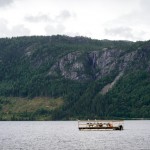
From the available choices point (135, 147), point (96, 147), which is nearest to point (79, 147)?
point (96, 147)

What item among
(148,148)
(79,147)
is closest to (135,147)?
(148,148)

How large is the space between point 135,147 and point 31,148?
34.0 metres

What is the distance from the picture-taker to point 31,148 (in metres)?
175

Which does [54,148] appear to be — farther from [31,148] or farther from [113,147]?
[113,147]

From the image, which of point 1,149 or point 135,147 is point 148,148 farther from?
point 1,149

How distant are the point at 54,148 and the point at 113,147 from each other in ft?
63.6

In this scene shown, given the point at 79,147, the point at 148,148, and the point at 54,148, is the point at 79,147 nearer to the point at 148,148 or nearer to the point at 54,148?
the point at 54,148

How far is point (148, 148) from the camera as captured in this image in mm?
172000

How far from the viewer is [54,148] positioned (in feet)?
573

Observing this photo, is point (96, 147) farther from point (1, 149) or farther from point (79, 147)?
point (1, 149)

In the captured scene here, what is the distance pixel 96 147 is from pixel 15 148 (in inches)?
1050

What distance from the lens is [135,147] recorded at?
176250 mm

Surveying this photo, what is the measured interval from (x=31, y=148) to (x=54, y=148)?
7.59 metres

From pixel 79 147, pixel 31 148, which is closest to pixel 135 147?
pixel 79 147
